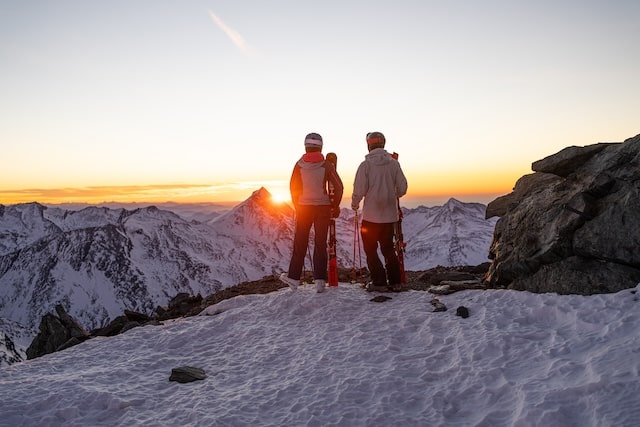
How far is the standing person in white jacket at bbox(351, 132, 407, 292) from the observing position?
38.5ft

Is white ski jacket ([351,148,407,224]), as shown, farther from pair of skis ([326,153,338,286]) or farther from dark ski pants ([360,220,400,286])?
pair of skis ([326,153,338,286])

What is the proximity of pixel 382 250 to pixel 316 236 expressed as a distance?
1.92 m

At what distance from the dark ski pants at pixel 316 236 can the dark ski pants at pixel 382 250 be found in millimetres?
1126

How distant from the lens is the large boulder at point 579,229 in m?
8.48

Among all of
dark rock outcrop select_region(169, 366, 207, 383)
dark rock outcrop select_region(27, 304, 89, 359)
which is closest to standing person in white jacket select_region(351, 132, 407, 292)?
dark rock outcrop select_region(169, 366, 207, 383)

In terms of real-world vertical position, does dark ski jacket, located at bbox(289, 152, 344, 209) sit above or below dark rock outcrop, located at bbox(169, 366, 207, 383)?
above

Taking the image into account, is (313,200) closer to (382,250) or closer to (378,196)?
(378,196)

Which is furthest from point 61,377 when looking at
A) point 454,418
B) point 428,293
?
point 428,293

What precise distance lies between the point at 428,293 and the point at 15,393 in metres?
8.93

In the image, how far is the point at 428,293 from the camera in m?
11.4

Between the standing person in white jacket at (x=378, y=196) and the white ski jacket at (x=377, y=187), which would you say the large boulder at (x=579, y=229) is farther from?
the white ski jacket at (x=377, y=187)

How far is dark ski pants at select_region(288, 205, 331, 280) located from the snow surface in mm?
1894

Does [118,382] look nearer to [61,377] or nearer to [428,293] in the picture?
[61,377]

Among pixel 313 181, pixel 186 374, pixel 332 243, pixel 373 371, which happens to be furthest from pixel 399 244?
pixel 186 374
